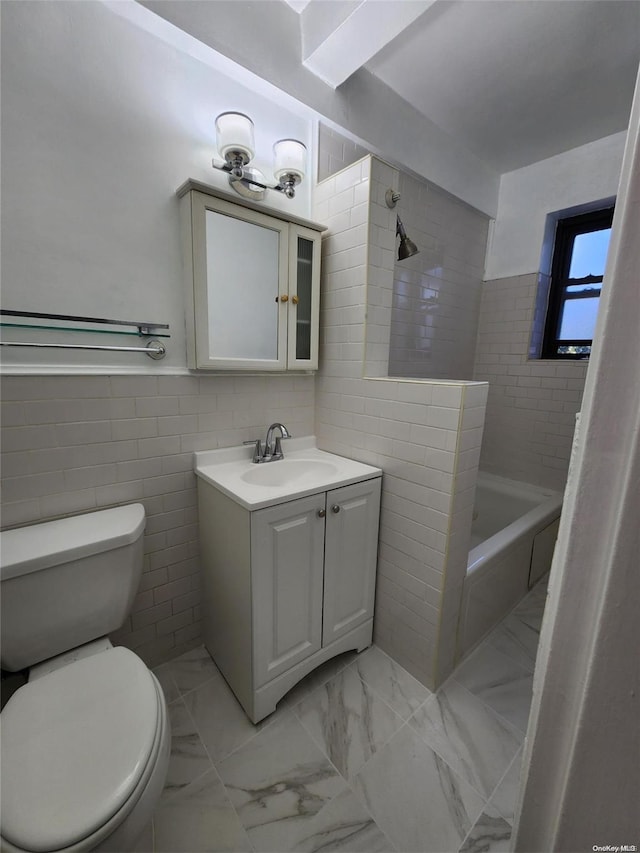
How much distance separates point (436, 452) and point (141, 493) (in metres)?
1.12

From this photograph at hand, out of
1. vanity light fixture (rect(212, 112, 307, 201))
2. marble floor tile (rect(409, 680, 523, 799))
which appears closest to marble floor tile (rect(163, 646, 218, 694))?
marble floor tile (rect(409, 680, 523, 799))

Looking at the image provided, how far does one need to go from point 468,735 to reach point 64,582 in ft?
4.76

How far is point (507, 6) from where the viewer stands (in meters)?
1.34

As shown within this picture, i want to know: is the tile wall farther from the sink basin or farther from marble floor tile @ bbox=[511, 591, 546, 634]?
marble floor tile @ bbox=[511, 591, 546, 634]

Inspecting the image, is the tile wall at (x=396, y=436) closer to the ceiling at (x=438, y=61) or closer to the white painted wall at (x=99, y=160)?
the ceiling at (x=438, y=61)

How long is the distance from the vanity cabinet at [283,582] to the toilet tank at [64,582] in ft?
0.99

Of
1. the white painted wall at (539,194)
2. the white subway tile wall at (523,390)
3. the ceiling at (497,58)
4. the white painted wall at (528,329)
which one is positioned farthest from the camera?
the white subway tile wall at (523,390)

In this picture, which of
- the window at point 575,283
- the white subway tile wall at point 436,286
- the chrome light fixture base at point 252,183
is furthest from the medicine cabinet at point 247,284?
the window at point 575,283

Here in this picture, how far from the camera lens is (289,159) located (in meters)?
1.40

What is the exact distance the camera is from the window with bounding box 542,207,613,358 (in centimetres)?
227

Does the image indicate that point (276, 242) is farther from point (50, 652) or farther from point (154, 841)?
point (154, 841)

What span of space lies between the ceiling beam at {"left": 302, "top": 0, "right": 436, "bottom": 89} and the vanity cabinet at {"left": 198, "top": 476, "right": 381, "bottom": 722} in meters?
1.66

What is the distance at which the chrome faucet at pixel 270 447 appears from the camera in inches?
61.0

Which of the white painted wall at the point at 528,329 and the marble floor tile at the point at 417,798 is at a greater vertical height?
the white painted wall at the point at 528,329
